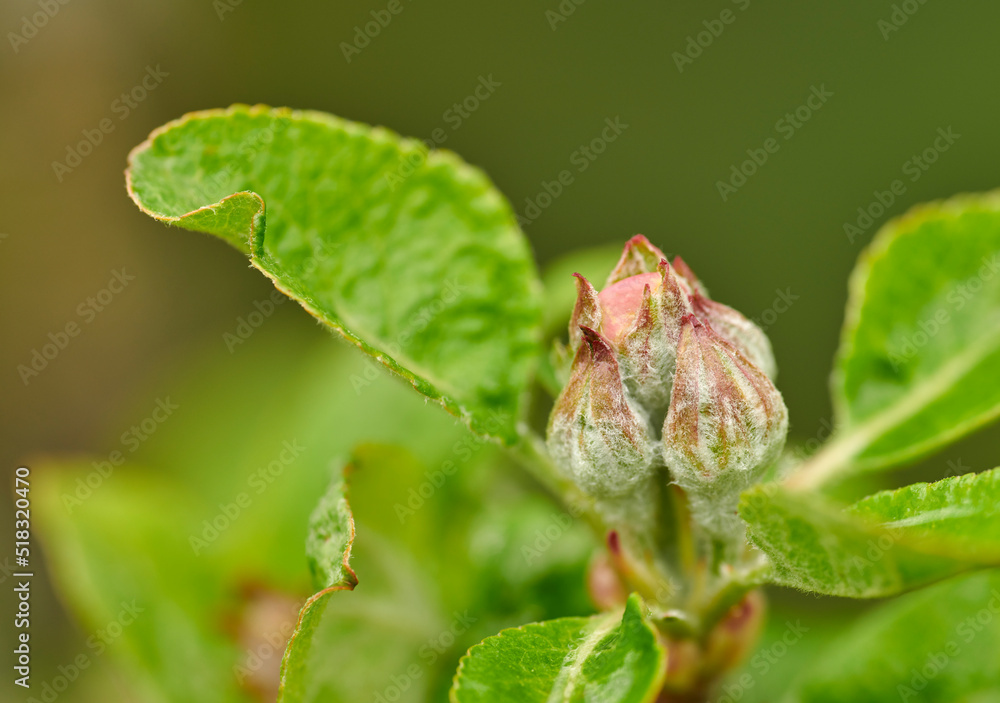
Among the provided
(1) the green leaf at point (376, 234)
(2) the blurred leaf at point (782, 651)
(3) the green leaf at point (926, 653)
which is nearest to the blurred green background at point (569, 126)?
(2) the blurred leaf at point (782, 651)

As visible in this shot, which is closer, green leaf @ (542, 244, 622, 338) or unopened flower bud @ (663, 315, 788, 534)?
unopened flower bud @ (663, 315, 788, 534)

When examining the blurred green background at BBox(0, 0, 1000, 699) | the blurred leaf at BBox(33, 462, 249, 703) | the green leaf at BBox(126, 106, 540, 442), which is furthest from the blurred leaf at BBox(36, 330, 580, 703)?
the blurred green background at BBox(0, 0, 1000, 699)

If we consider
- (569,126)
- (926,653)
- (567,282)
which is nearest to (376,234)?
(567,282)

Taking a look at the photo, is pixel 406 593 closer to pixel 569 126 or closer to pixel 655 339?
pixel 655 339

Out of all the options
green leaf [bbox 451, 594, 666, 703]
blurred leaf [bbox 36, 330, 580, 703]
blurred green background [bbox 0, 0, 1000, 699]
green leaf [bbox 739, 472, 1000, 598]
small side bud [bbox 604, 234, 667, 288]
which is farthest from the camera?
blurred green background [bbox 0, 0, 1000, 699]

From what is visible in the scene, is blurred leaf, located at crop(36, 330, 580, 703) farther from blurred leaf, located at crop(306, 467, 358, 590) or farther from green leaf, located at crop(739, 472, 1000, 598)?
green leaf, located at crop(739, 472, 1000, 598)

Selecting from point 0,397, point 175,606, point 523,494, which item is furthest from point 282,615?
Answer: point 0,397
